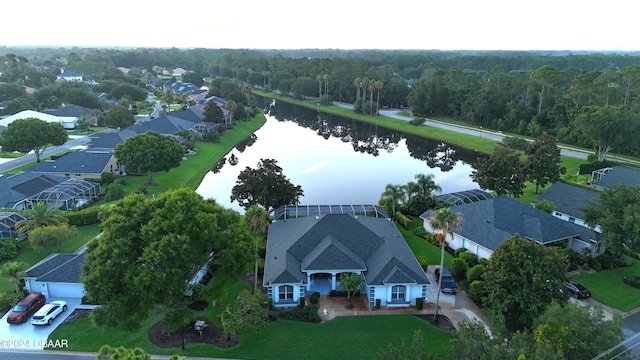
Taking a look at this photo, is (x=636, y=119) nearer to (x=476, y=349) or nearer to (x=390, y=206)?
(x=390, y=206)

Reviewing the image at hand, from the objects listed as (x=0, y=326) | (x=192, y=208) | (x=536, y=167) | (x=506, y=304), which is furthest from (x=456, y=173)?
(x=0, y=326)

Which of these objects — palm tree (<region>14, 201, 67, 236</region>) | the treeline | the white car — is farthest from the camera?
the treeline

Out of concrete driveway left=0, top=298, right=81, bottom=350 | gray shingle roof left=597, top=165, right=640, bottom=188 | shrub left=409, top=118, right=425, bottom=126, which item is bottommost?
concrete driveway left=0, top=298, right=81, bottom=350

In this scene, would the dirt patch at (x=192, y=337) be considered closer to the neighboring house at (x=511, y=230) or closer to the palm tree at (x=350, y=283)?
→ the palm tree at (x=350, y=283)

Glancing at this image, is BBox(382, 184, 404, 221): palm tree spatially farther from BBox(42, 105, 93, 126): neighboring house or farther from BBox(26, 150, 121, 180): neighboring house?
BBox(42, 105, 93, 126): neighboring house

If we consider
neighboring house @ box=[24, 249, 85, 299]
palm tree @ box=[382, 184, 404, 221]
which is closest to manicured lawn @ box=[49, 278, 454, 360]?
neighboring house @ box=[24, 249, 85, 299]

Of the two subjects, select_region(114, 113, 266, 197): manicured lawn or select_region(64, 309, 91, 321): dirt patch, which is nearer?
select_region(64, 309, 91, 321): dirt patch
